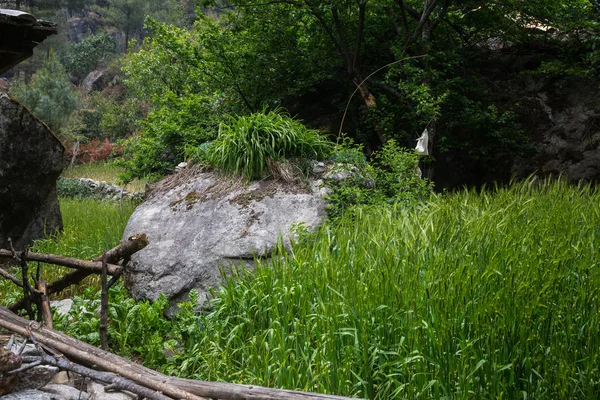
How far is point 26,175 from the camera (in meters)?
8.52

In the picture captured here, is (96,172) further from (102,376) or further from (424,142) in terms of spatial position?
(102,376)

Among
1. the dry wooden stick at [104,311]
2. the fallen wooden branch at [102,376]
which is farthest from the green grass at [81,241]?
the fallen wooden branch at [102,376]

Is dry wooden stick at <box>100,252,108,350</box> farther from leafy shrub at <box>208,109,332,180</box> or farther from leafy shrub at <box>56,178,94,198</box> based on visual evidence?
leafy shrub at <box>56,178,94,198</box>

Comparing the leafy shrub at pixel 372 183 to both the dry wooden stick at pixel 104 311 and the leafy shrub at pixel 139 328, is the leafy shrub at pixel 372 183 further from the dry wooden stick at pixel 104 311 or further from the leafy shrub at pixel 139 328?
the dry wooden stick at pixel 104 311

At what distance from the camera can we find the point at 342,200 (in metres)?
6.07

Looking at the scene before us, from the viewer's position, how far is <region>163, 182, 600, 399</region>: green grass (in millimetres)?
3053

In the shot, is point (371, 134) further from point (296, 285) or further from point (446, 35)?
point (296, 285)

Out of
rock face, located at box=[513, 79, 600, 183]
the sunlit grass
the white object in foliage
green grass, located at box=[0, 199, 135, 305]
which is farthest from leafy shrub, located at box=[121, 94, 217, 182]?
the sunlit grass

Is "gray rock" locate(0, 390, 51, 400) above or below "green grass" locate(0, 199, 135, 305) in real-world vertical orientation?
above

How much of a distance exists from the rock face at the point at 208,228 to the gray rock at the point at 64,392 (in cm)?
229

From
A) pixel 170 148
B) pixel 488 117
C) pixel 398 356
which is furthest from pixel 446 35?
pixel 398 356

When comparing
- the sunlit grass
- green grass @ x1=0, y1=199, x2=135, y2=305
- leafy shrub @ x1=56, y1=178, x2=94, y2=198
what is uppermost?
green grass @ x1=0, y1=199, x2=135, y2=305

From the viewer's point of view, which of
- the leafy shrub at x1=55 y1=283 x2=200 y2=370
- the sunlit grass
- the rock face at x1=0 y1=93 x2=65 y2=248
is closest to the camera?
the leafy shrub at x1=55 y1=283 x2=200 y2=370

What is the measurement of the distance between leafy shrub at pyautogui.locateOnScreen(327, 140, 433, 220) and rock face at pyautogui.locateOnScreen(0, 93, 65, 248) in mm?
4904
